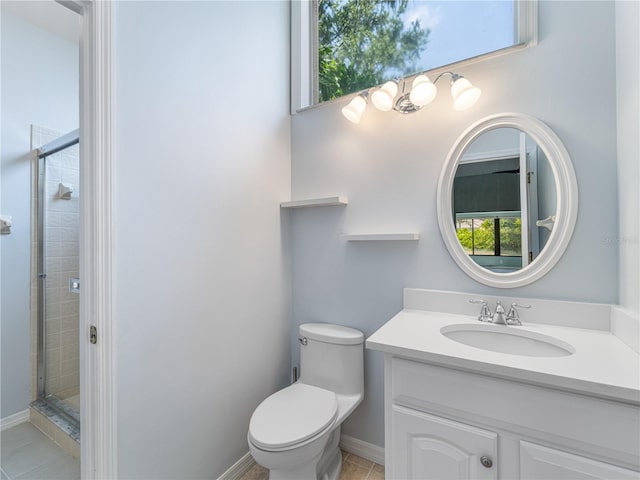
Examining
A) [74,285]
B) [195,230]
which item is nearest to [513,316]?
[195,230]

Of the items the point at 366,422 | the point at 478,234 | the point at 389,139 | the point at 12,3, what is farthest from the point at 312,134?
the point at 12,3

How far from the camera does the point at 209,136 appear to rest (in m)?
1.33

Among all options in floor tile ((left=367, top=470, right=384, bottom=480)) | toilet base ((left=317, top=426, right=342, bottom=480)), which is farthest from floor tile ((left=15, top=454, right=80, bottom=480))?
floor tile ((left=367, top=470, right=384, bottom=480))

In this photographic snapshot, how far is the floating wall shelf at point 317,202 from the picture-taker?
158 cm

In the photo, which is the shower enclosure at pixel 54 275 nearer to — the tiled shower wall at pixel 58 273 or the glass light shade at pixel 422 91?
the tiled shower wall at pixel 58 273

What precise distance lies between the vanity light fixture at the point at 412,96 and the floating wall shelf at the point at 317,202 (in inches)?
16.8

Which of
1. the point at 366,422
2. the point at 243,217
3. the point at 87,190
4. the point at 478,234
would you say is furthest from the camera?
the point at 366,422

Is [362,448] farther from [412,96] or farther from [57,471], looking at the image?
[412,96]

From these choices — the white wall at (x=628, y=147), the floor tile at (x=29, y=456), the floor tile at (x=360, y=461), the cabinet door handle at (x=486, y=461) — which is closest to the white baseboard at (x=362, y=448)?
the floor tile at (x=360, y=461)

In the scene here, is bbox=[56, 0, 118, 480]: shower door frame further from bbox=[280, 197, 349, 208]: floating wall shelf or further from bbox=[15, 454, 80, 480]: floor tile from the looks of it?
bbox=[280, 197, 349, 208]: floating wall shelf

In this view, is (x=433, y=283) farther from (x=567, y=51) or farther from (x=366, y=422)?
(x=567, y=51)

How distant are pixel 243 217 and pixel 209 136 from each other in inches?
16.4

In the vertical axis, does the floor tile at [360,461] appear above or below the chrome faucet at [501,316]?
below

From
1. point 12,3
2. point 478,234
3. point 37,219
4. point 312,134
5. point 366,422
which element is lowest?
point 366,422
